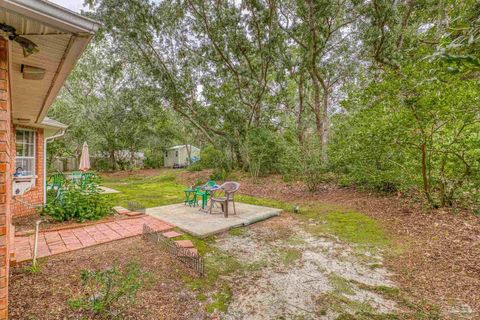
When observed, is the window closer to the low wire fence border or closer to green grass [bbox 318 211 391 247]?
the low wire fence border

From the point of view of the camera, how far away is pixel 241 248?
3.95 metres

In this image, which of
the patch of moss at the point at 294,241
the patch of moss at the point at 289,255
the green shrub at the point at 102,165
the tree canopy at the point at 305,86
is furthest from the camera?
the green shrub at the point at 102,165

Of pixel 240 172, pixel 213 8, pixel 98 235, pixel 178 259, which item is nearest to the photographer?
pixel 178 259

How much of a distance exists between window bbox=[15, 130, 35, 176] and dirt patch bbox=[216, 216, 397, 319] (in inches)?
210

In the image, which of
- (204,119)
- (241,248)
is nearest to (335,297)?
(241,248)

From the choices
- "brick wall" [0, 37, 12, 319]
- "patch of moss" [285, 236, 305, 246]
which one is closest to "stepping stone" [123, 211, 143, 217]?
"patch of moss" [285, 236, 305, 246]

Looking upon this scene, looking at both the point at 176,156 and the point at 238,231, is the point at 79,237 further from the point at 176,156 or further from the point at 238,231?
the point at 176,156

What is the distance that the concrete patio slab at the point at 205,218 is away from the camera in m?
4.64

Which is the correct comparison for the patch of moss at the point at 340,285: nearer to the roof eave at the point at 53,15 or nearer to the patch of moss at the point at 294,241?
the patch of moss at the point at 294,241

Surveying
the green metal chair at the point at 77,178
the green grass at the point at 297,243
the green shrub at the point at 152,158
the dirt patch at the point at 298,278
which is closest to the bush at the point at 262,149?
the green grass at the point at 297,243

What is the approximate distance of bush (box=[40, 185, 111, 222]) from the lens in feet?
16.6

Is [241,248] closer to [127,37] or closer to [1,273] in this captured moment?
[1,273]

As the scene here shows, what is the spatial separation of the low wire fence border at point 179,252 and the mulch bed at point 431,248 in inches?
96.6

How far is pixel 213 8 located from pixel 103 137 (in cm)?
1233
